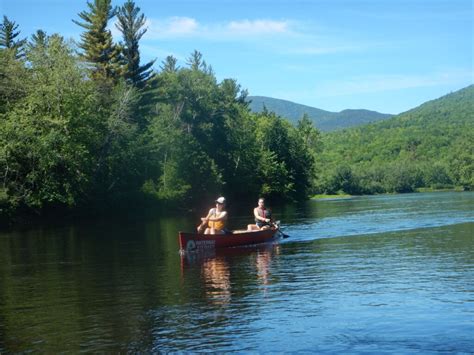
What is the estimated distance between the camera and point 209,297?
48.4 feet

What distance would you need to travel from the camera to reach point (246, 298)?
14422 mm

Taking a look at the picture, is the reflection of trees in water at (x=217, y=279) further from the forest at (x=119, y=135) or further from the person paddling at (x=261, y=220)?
the forest at (x=119, y=135)

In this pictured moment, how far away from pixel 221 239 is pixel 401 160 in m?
138

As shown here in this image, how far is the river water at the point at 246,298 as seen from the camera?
429 inches

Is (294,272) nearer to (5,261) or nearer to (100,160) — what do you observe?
(5,261)

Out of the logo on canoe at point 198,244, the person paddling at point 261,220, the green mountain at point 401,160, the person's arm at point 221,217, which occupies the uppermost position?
the green mountain at point 401,160

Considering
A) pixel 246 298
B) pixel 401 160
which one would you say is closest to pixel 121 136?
pixel 246 298

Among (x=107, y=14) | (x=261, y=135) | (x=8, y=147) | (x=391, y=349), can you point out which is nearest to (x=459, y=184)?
(x=261, y=135)

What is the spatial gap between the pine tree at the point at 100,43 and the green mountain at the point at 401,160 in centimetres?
6204

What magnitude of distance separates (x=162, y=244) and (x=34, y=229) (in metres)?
14.5

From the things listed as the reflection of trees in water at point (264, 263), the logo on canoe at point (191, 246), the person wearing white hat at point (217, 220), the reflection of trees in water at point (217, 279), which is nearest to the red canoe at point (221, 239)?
the logo on canoe at point (191, 246)

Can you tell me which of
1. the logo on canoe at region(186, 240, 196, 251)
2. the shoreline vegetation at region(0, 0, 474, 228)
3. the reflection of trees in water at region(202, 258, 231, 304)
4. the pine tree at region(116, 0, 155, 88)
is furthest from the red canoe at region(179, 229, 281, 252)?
the pine tree at region(116, 0, 155, 88)

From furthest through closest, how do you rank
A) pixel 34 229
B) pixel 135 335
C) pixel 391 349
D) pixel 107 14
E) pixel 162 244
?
1. pixel 107 14
2. pixel 34 229
3. pixel 162 244
4. pixel 135 335
5. pixel 391 349

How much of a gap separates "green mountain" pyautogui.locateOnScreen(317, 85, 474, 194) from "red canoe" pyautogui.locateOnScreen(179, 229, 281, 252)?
9246 centimetres
